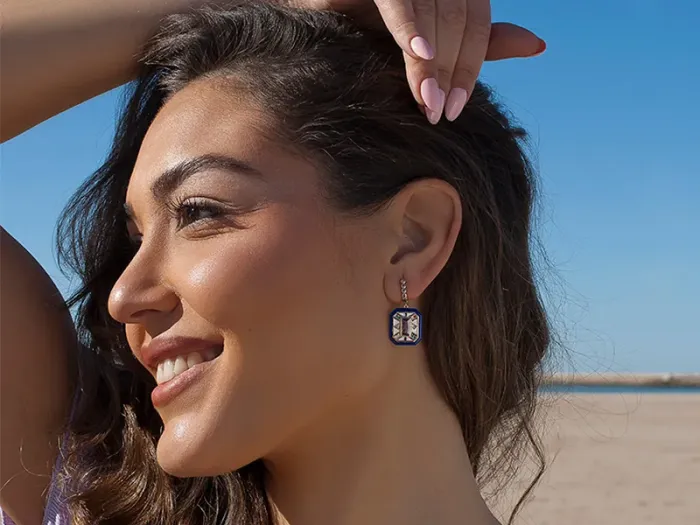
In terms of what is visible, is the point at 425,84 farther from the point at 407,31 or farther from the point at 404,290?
the point at 404,290

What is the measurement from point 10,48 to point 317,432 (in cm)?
120

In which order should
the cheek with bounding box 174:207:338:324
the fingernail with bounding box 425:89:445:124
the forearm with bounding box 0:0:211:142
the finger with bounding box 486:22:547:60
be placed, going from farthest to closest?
1. the forearm with bounding box 0:0:211:142
2. the finger with bounding box 486:22:547:60
3. the fingernail with bounding box 425:89:445:124
4. the cheek with bounding box 174:207:338:324

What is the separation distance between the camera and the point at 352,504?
2027mm

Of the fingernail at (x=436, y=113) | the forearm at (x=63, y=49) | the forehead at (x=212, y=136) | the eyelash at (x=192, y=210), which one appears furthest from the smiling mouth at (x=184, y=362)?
the forearm at (x=63, y=49)

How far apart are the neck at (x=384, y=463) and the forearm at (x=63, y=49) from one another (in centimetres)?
104

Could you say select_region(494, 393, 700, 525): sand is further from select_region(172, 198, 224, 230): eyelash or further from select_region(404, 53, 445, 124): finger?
select_region(172, 198, 224, 230): eyelash

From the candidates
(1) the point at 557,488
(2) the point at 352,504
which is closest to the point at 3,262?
(2) the point at 352,504

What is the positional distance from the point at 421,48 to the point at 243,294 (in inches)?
24.3

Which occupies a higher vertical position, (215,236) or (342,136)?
(342,136)

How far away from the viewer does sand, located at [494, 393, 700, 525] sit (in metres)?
8.19

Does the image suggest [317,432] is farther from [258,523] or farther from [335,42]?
[335,42]

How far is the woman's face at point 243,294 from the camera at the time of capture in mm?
1768

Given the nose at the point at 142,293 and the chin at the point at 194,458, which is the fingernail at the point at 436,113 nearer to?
the nose at the point at 142,293

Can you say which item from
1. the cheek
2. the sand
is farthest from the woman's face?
the sand
